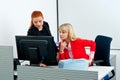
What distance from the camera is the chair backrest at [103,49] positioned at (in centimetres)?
336

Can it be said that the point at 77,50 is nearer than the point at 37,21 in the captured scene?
Yes

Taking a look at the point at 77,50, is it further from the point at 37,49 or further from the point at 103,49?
the point at 37,49

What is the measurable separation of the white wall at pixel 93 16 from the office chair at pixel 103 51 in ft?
→ 2.83

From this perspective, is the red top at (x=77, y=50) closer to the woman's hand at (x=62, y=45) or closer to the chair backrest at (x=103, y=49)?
the woman's hand at (x=62, y=45)

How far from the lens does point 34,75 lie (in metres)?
2.00

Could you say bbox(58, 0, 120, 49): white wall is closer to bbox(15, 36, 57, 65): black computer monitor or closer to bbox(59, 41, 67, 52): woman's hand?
bbox(59, 41, 67, 52): woman's hand

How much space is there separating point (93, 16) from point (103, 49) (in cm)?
112

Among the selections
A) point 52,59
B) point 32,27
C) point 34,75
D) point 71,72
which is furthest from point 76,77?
point 32,27

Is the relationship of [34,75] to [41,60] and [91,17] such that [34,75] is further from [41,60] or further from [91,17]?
[91,17]

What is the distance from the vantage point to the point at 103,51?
341cm

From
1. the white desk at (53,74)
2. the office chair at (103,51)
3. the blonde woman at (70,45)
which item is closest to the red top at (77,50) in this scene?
the blonde woman at (70,45)

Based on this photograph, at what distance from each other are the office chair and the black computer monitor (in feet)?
3.13

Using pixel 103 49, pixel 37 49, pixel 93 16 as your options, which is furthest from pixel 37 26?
pixel 93 16

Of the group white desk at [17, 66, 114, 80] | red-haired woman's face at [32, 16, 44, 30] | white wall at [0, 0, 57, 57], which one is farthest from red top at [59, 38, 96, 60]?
white desk at [17, 66, 114, 80]
